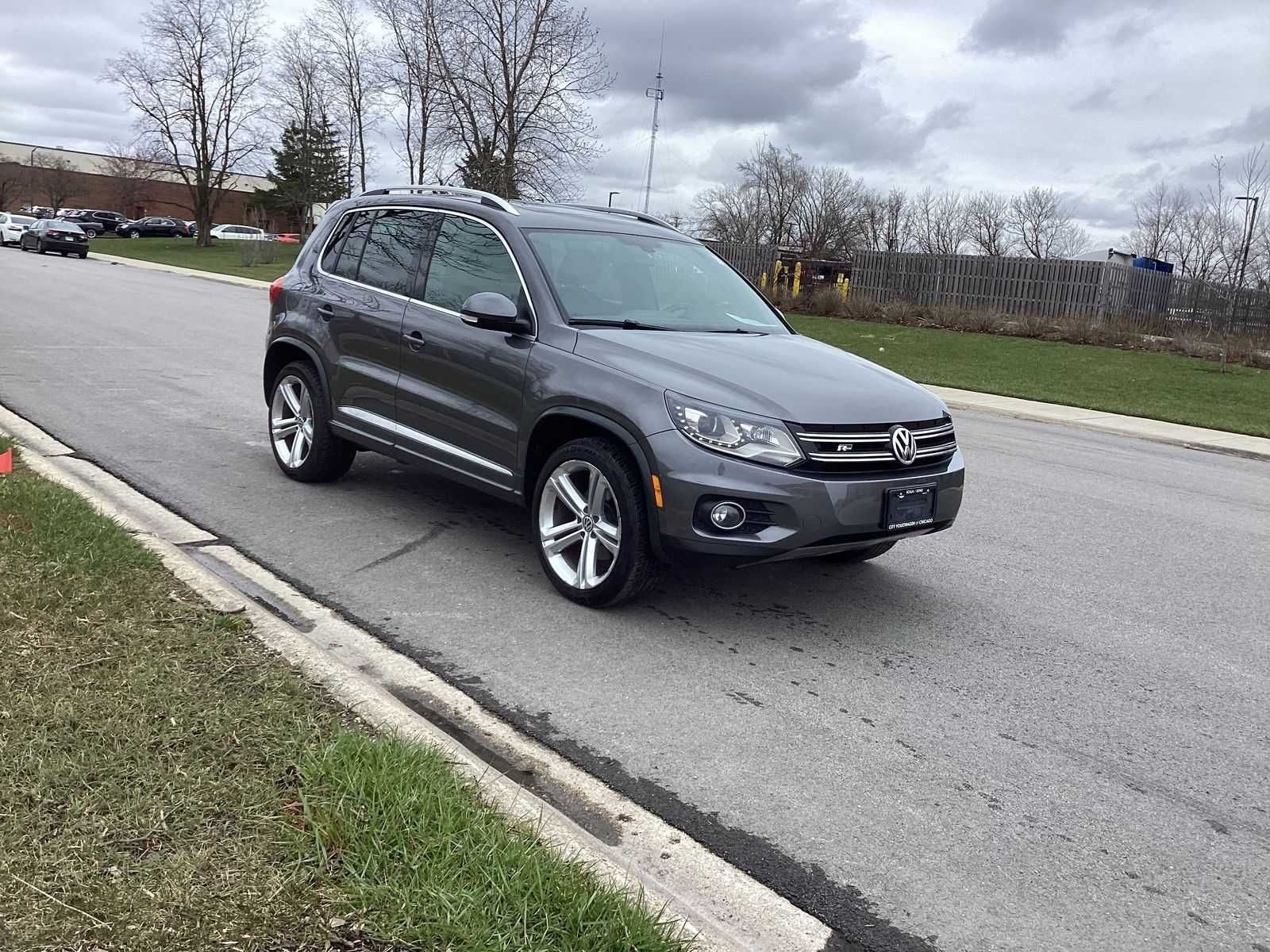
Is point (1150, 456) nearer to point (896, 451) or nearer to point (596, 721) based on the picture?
point (896, 451)

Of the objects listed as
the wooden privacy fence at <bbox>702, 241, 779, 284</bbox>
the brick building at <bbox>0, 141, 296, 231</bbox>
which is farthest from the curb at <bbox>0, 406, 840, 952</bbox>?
the brick building at <bbox>0, 141, 296, 231</bbox>

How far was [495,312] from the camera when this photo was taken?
209 inches

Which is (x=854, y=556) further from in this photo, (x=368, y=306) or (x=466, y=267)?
(x=368, y=306)

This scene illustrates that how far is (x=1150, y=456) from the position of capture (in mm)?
11945

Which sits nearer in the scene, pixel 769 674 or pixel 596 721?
pixel 596 721

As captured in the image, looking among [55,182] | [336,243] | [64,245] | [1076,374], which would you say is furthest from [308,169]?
[336,243]

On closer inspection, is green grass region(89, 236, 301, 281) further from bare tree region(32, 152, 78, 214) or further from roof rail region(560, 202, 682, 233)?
roof rail region(560, 202, 682, 233)

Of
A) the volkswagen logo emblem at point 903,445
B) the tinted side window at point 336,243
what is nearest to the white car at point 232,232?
the tinted side window at point 336,243

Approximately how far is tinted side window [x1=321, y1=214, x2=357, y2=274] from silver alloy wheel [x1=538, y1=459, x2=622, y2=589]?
266 centimetres

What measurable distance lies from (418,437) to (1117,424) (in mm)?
11242

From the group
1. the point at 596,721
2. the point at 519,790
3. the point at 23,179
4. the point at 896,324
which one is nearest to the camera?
the point at 519,790

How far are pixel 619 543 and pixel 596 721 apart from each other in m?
1.11

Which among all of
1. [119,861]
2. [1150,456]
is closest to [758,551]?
[119,861]

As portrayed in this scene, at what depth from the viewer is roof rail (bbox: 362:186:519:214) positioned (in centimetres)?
615
